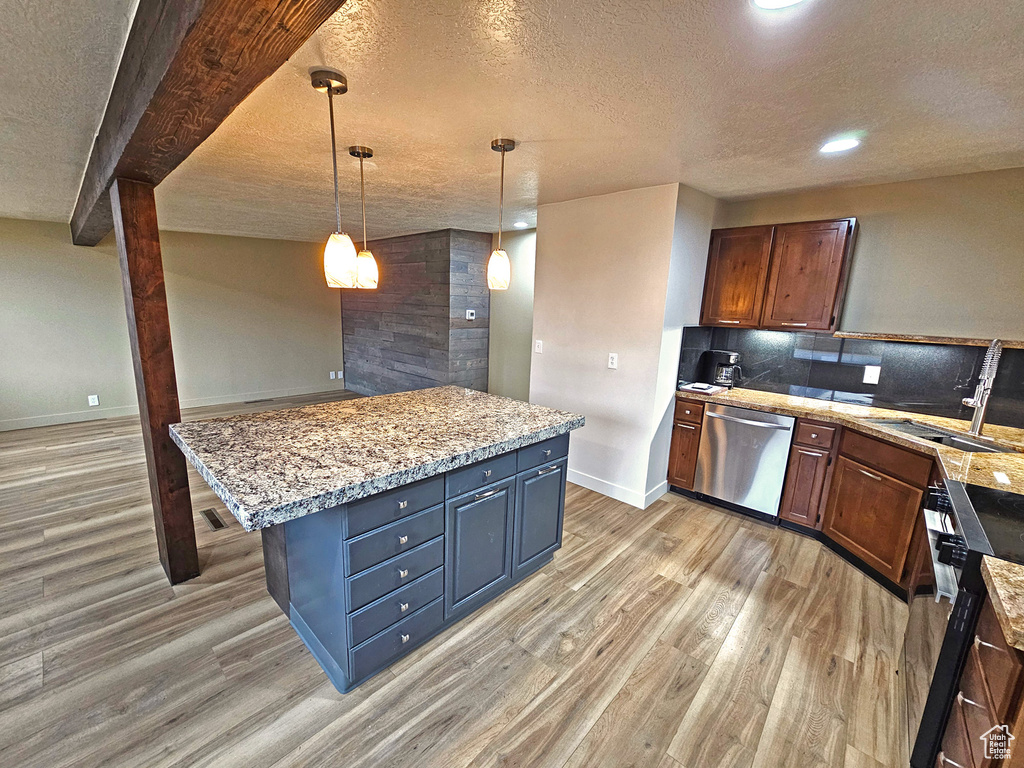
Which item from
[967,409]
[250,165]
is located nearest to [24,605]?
[250,165]

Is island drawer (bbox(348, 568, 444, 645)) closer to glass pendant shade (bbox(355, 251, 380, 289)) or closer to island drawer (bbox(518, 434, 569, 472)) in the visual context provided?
island drawer (bbox(518, 434, 569, 472))

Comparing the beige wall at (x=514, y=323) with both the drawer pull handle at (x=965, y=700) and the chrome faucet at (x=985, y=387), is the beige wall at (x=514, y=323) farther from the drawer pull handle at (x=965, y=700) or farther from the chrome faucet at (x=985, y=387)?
the drawer pull handle at (x=965, y=700)

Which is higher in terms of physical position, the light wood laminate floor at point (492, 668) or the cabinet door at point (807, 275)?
the cabinet door at point (807, 275)

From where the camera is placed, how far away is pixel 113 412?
520 centimetres

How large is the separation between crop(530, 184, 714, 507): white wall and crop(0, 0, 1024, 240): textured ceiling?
27 centimetres

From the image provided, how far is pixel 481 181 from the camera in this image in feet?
9.21

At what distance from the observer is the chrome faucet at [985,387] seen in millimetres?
2330

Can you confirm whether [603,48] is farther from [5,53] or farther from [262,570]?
[262,570]

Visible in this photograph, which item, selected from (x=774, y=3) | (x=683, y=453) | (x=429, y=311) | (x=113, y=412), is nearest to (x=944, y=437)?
(x=683, y=453)

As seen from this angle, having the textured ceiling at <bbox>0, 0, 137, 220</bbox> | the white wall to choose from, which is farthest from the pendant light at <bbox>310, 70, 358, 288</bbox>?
the white wall

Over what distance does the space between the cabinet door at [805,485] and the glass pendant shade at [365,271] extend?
112 inches

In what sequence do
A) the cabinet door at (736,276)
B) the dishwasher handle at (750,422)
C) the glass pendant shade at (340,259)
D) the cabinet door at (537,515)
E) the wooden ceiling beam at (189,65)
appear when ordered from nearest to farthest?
the wooden ceiling beam at (189,65) < the glass pendant shade at (340,259) < the cabinet door at (537,515) < the dishwasher handle at (750,422) < the cabinet door at (736,276)

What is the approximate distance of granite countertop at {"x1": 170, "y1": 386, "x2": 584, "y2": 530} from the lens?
1.36 m

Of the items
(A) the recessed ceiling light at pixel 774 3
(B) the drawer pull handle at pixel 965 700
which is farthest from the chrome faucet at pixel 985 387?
(A) the recessed ceiling light at pixel 774 3
